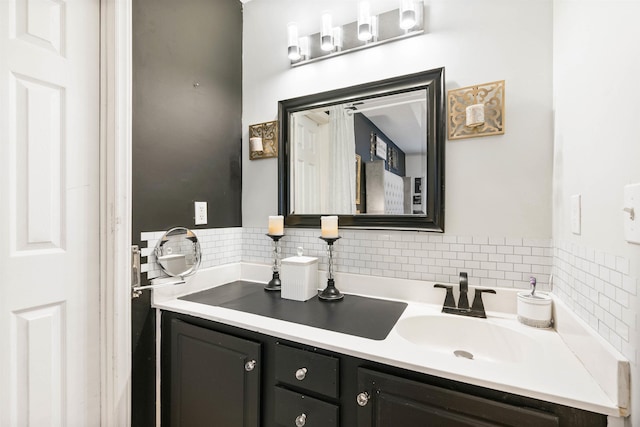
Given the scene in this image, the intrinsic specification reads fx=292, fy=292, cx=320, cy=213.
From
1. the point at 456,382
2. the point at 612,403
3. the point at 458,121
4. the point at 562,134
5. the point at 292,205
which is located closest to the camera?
the point at 612,403

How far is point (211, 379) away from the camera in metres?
1.20

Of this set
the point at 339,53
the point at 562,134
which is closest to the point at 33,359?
the point at 339,53

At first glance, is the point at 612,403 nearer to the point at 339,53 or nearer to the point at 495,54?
the point at 495,54

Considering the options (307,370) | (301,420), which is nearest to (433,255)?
(307,370)

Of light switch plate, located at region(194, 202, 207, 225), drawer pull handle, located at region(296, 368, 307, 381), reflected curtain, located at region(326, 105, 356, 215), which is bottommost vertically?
drawer pull handle, located at region(296, 368, 307, 381)

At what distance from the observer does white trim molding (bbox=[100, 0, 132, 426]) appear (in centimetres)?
123

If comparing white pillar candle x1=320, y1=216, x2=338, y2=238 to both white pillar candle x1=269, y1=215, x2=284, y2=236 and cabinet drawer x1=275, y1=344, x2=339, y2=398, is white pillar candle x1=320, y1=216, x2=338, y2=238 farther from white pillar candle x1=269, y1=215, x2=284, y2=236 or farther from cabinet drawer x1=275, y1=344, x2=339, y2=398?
cabinet drawer x1=275, y1=344, x2=339, y2=398

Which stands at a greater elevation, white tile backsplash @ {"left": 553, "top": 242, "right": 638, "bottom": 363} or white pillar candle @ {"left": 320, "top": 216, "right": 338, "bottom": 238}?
white pillar candle @ {"left": 320, "top": 216, "right": 338, "bottom": 238}

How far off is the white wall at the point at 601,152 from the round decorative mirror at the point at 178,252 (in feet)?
5.20

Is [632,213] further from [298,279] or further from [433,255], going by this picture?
[298,279]

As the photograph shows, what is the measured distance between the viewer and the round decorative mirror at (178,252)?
141cm

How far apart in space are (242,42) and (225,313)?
5.51 ft

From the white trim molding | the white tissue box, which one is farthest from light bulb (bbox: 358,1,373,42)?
the white tissue box

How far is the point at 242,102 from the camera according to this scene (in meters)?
1.89
